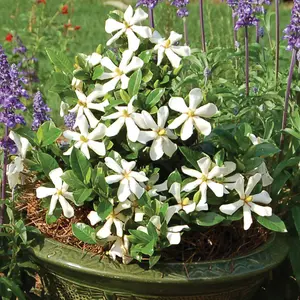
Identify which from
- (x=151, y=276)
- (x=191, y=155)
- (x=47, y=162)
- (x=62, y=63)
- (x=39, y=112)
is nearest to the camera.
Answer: (x=151, y=276)

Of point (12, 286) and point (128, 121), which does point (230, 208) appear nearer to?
point (128, 121)

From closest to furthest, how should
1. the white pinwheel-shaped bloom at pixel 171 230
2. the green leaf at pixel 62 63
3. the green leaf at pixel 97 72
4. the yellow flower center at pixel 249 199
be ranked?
1. the white pinwheel-shaped bloom at pixel 171 230
2. the yellow flower center at pixel 249 199
3. the green leaf at pixel 97 72
4. the green leaf at pixel 62 63

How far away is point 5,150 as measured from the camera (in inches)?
97.8

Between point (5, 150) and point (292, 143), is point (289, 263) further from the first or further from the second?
point (5, 150)

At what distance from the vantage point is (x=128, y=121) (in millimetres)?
2301

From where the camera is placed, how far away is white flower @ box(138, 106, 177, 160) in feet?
7.50

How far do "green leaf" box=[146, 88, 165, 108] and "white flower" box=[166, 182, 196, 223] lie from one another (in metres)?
0.26

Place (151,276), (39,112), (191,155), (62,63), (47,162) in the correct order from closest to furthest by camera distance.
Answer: (151,276)
(191,155)
(47,162)
(62,63)
(39,112)

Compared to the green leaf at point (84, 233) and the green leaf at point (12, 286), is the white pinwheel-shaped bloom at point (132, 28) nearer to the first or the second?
the green leaf at point (84, 233)

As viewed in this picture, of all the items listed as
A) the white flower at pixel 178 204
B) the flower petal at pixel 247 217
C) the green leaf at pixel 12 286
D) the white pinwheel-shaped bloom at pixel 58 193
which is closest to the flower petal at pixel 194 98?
the white flower at pixel 178 204

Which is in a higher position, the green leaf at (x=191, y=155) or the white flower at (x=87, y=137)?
the white flower at (x=87, y=137)

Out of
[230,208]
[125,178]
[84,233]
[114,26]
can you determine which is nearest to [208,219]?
[230,208]

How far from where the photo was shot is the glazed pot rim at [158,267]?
2.25m

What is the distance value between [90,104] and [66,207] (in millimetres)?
345
